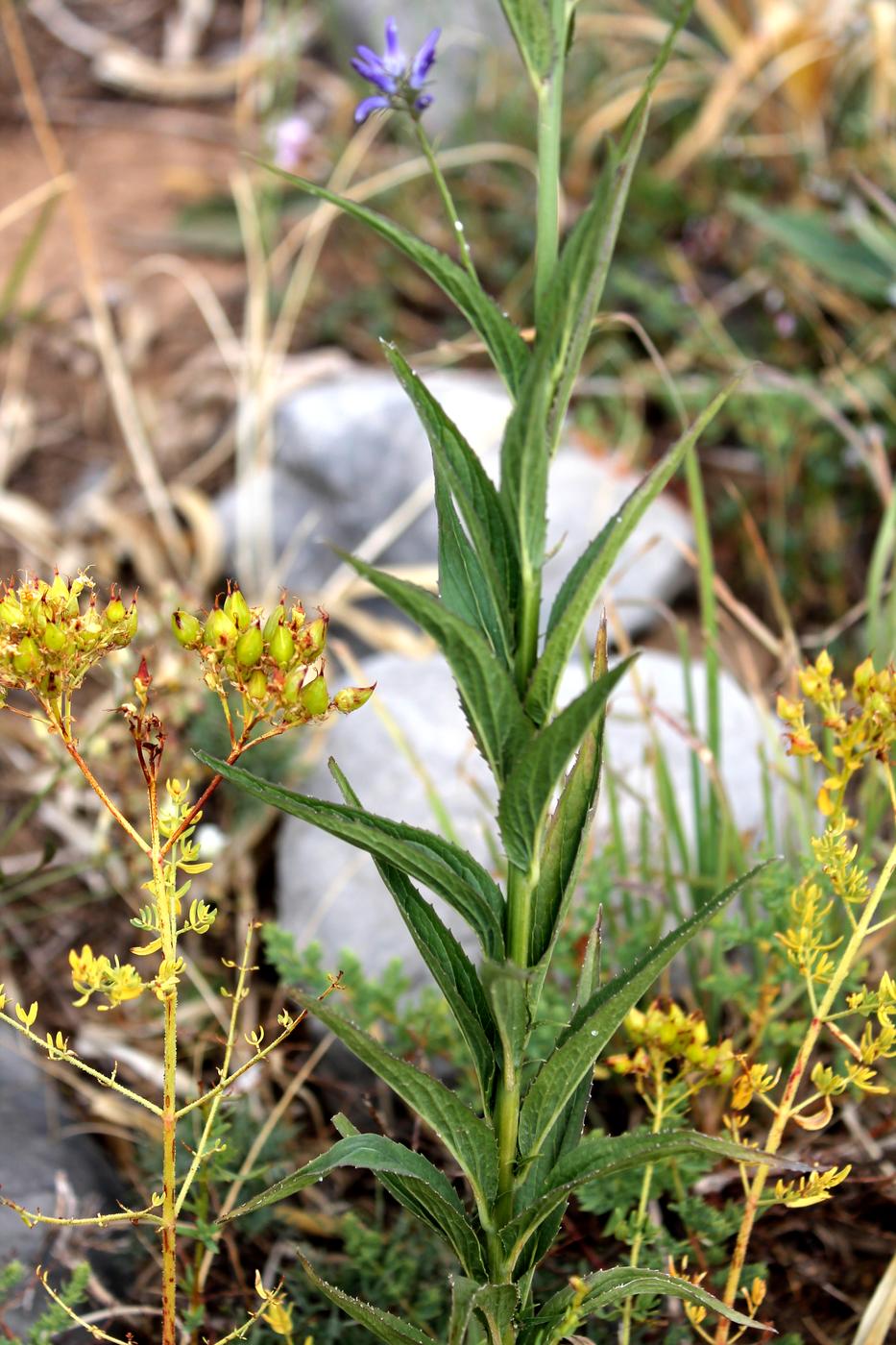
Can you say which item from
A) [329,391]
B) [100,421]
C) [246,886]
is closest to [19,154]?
[100,421]

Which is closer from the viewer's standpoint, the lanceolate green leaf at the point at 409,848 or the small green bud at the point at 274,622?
the lanceolate green leaf at the point at 409,848

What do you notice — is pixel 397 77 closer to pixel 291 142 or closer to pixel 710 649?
pixel 710 649

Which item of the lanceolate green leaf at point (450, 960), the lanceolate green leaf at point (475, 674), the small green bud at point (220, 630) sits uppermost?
the small green bud at point (220, 630)

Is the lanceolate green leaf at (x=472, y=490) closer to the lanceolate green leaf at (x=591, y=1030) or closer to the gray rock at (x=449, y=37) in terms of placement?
the lanceolate green leaf at (x=591, y=1030)

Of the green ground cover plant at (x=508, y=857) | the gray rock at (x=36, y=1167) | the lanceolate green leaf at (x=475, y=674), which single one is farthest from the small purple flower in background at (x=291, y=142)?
the lanceolate green leaf at (x=475, y=674)

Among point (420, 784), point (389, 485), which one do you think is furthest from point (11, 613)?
point (389, 485)

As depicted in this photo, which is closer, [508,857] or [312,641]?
[508,857]

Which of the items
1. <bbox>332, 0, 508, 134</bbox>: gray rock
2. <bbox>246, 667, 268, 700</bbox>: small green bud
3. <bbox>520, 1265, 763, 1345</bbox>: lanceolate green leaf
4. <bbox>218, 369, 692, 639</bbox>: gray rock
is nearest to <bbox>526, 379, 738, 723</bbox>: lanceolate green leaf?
<bbox>246, 667, 268, 700</bbox>: small green bud

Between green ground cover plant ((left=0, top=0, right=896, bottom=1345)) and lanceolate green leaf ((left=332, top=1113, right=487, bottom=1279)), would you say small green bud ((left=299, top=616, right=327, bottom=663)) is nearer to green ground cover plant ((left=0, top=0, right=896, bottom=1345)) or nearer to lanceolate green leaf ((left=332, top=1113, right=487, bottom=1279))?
green ground cover plant ((left=0, top=0, right=896, bottom=1345))

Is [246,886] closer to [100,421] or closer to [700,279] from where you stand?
[100,421]
